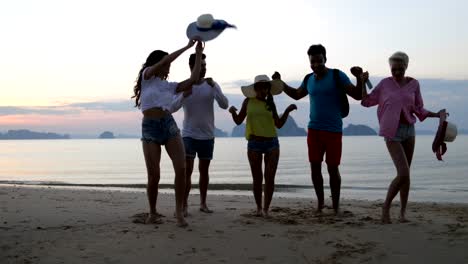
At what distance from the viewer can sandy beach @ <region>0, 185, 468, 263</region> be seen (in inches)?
166

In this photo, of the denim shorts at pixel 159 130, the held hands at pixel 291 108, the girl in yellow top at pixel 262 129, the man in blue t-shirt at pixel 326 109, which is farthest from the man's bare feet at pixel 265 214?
the denim shorts at pixel 159 130

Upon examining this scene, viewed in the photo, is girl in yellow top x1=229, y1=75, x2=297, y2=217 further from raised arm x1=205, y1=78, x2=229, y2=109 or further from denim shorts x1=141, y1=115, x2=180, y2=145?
denim shorts x1=141, y1=115, x2=180, y2=145

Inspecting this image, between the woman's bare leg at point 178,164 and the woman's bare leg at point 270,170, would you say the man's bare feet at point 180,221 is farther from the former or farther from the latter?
the woman's bare leg at point 270,170

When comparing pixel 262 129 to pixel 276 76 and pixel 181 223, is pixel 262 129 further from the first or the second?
pixel 181 223

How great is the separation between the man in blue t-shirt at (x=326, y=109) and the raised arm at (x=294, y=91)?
Answer: 109 mm

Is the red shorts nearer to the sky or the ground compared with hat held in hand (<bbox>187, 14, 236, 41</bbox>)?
nearer to the ground

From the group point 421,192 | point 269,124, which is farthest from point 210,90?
point 421,192

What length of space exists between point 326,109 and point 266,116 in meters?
0.78

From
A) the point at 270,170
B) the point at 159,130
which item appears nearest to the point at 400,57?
the point at 270,170

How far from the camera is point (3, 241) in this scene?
15.7 feet

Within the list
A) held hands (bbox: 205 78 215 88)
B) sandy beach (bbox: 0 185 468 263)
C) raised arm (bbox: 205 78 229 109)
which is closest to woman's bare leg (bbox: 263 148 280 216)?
sandy beach (bbox: 0 185 468 263)

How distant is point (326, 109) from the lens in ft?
20.6

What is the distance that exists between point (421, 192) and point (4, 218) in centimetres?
1311

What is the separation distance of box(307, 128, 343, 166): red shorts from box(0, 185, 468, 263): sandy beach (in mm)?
766
